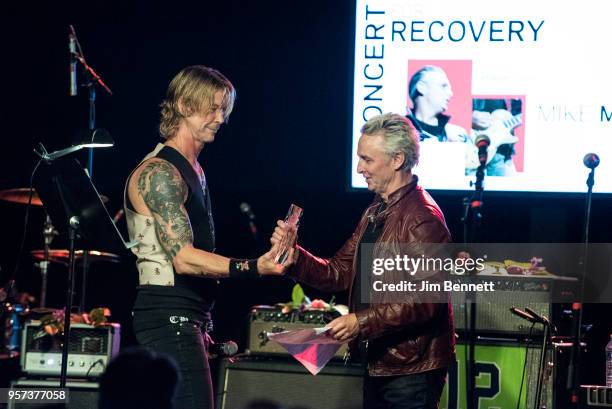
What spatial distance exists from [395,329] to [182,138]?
44.7 inches

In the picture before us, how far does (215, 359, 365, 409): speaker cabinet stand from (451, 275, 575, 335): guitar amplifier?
2.48 ft

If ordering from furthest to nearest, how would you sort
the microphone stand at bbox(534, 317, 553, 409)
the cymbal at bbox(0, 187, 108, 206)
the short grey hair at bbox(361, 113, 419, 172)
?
1. the cymbal at bbox(0, 187, 108, 206)
2. the microphone stand at bbox(534, 317, 553, 409)
3. the short grey hair at bbox(361, 113, 419, 172)

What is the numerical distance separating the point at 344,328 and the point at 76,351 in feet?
8.49

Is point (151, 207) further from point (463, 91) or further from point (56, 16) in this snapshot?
point (56, 16)

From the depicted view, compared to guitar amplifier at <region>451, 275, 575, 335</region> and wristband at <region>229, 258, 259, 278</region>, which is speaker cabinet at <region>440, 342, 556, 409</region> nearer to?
guitar amplifier at <region>451, 275, 575, 335</region>

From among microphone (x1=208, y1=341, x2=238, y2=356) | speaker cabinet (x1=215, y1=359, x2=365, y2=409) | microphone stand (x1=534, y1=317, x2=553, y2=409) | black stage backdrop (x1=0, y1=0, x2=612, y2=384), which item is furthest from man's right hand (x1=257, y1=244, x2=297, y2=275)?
black stage backdrop (x1=0, y1=0, x2=612, y2=384)

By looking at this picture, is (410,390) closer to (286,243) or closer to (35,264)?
(286,243)

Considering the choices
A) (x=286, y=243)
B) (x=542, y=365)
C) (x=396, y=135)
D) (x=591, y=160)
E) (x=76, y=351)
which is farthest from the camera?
(x=76, y=351)

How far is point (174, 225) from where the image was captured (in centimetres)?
332

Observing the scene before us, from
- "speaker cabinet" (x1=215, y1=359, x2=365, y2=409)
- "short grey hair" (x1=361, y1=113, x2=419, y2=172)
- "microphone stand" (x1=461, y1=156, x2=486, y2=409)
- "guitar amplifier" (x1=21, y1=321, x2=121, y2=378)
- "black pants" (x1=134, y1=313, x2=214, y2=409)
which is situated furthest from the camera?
"guitar amplifier" (x1=21, y1=321, x2=121, y2=378)

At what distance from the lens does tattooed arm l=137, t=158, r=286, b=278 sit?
10.8 ft

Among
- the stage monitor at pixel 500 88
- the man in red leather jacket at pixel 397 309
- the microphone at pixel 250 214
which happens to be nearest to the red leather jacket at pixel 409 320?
the man in red leather jacket at pixel 397 309

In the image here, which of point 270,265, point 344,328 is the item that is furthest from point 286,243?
point 344,328

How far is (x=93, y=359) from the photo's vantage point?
5352 millimetres
